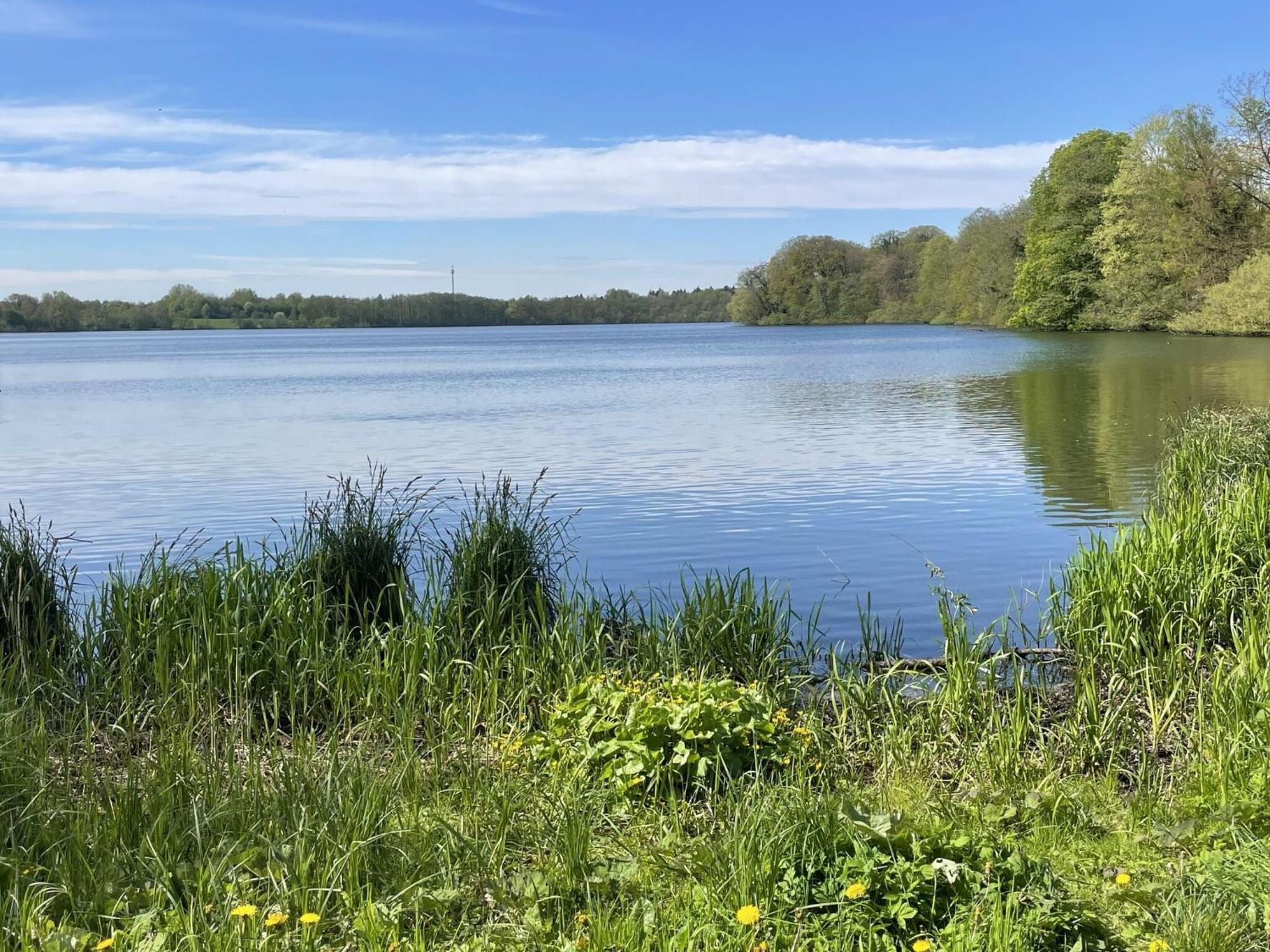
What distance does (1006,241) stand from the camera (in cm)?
8981

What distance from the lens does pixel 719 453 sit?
21.3m

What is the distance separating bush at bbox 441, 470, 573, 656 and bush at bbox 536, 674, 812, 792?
1562 mm

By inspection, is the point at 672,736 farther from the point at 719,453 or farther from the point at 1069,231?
the point at 1069,231

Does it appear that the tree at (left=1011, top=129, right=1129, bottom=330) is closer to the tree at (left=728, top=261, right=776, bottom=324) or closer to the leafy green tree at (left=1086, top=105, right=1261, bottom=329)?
the leafy green tree at (left=1086, top=105, right=1261, bottom=329)

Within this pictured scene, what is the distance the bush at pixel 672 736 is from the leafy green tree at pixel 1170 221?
6162 cm

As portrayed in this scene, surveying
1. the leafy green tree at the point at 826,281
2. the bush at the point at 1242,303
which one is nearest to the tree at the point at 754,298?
the leafy green tree at the point at 826,281

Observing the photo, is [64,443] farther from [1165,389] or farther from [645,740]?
[1165,389]

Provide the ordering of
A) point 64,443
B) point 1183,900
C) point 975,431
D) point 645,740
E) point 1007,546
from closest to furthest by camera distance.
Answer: point 1183,900
point 645,740
point 1007,546
point 975,431
point 64,443

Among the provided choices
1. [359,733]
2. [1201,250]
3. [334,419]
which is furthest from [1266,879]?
[1201,250]

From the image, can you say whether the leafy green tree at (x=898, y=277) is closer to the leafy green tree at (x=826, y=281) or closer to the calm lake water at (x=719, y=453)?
the leafy green tree at (x=826, y=281)

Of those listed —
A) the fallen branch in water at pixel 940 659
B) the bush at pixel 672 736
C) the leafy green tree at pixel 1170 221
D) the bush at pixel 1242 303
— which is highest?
the leafy green tree at pixel 1170 221

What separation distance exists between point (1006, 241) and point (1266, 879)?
91855 mm

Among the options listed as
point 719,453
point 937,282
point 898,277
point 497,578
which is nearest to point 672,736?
point 497,578

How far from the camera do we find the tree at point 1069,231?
72.3 meters
